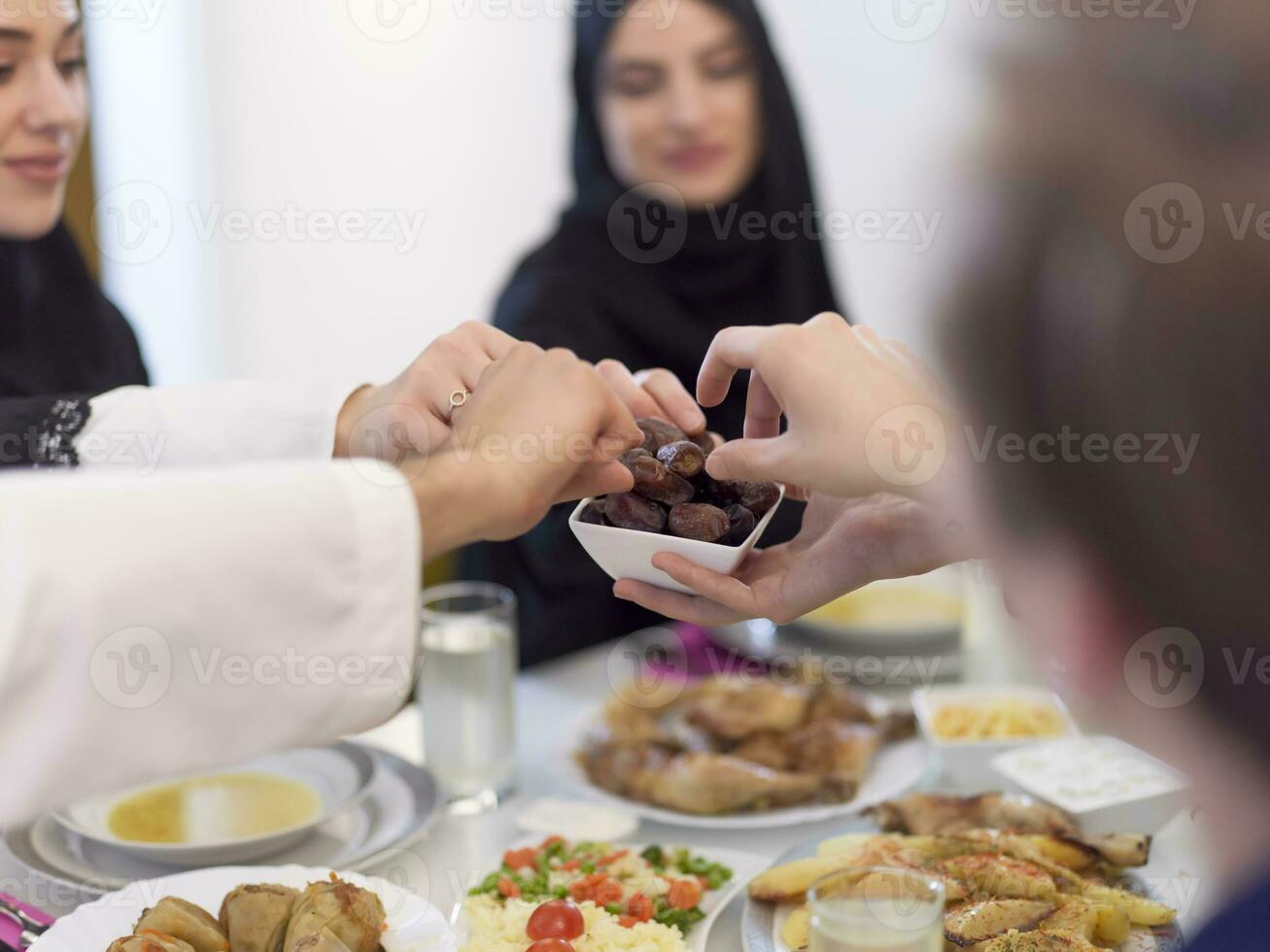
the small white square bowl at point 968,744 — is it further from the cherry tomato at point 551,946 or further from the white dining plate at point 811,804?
the cherry tomato at point 551,946

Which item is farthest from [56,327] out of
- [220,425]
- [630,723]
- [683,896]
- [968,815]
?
[968,815]

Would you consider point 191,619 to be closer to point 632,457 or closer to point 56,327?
point 632,457

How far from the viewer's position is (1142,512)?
56 cm

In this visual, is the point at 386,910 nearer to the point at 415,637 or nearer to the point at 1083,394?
the point at 415,637

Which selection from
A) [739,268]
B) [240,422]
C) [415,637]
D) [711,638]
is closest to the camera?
[415,637]

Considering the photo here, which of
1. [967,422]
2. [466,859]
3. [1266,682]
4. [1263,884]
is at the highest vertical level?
[967,422]

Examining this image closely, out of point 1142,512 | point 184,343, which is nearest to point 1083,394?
point 1142,512

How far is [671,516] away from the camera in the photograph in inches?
31.2

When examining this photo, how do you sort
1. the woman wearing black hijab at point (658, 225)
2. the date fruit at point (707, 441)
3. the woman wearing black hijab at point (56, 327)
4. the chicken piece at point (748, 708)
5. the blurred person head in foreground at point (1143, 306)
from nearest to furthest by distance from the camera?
1. the blurred person head in foreground at point (1143, 306)
2. the date fruit at point (707, 441)
3. the chicken piece at point (748, 708)
4. the woman wearing black hijab at point (56, 327)
5. the woman wearing black hijab at point (658, 225)

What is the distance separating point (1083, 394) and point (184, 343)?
2004 mm

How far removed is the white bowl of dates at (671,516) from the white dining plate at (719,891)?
245mm

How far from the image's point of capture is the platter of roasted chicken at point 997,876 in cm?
78

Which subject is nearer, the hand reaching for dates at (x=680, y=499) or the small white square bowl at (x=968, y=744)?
the hand reaching for dates at (x=680, y=499)

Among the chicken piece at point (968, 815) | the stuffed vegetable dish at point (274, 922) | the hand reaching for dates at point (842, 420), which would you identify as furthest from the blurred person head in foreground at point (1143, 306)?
the stuffed vegetable dish at point (274, 922)
